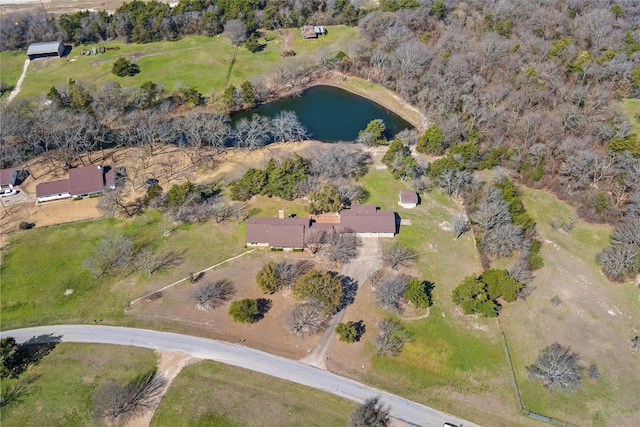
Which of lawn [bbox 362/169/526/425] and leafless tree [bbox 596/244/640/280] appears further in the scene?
leafless tree [bbox 596/244/640/280]

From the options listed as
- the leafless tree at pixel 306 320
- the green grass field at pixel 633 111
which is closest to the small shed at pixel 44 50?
the leafless tree at pixel 306 320

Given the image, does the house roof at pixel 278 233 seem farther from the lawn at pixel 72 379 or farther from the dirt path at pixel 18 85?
the dirt path at pixel 18 85

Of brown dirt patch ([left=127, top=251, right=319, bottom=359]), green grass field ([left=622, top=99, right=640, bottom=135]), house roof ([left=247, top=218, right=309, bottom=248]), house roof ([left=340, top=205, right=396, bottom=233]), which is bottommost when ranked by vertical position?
brown dirt patch ([left=127, top=251, right=319, bottom=359])

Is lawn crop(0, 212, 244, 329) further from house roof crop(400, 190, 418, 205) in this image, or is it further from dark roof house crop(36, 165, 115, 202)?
house roof crop(400, 190, 418, 205)

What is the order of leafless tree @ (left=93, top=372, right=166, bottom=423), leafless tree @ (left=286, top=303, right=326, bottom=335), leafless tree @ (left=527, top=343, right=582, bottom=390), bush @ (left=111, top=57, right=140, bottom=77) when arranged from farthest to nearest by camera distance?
bush @ (left=111, top=57, right=140, bottom=77), leafless tree @ (left=286, top=303, right=326, bottom=335), leafless tree @ (left=527, top=343, right=582, bottom=390), leafless tree @ (left=93, top=372, right=166, bottom=423)

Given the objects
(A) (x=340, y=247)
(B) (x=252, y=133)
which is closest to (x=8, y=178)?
(B) (x=252, y=133)

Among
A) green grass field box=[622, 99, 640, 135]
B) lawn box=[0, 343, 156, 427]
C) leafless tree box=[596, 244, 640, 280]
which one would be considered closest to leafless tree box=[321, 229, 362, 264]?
lawn box=[0, 343, 156, 427]

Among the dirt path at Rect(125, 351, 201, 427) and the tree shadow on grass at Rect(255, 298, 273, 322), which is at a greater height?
the tree shadow on grass at Rect(255, 298, 273, 322)

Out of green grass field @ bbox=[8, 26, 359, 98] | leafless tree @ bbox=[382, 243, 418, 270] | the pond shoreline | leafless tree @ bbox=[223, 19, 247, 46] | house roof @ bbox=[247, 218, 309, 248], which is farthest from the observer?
leafless tree @ bbox=[223, 19, 247, 46]
